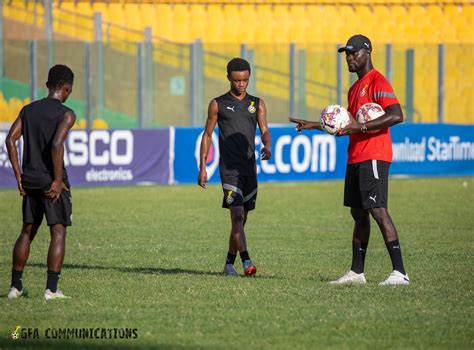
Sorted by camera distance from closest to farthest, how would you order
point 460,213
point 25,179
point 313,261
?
point 25,179
point 313,261
point 460,213

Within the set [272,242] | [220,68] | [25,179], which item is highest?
[220,68]

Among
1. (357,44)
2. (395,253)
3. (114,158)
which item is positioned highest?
(357,44)

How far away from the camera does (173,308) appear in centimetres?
849

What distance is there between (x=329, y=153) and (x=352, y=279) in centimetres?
1545

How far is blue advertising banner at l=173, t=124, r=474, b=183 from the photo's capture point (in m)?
23.9

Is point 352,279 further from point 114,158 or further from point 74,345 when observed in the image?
point 114,158

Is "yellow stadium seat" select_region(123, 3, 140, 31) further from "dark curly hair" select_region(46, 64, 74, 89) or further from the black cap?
"dark curly hair" select_region(46, 64, 74, 89)

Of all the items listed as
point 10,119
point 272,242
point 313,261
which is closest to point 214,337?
point 313,261

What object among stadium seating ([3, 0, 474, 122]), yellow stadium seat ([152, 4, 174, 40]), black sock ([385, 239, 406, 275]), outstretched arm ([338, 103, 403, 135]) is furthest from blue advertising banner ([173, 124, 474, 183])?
outstretched arm ([338, 103, 403, 135])

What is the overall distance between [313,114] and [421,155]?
3149mm

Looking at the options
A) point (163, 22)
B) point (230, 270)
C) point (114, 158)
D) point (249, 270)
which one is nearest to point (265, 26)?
point (163, 22)

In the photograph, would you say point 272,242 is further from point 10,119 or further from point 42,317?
point 10,119

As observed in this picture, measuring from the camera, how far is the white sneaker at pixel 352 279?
32.6 ft

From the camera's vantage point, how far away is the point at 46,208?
8.83 metres
